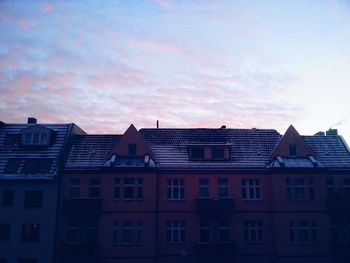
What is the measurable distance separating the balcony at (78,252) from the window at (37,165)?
26.0 feet

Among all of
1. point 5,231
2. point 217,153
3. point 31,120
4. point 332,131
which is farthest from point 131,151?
point 332,131

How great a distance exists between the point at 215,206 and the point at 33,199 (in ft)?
58.4

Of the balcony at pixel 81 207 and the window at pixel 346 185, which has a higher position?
the window at pixel 346 185

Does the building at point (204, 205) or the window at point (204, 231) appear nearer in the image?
the building at point (204, 205)

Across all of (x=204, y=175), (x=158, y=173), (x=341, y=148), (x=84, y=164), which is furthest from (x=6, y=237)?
(x=341, y=148)

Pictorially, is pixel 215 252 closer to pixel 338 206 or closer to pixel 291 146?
pixel 338 206

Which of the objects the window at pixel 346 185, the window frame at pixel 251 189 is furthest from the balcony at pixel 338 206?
the window frame at pixel 251 189

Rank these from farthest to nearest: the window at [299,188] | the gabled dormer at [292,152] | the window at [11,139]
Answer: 1. the window at [11,139]
2. the gabled dormer at [292,152]
3. the window at [299,188]

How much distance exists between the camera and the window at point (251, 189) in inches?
1486

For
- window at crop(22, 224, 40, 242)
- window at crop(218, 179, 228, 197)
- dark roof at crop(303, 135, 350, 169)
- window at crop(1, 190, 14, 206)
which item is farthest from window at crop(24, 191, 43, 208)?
dark roof at crop(303, 135, 350, 169)

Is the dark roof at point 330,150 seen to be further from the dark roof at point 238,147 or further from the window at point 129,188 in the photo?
the window at point 129,188

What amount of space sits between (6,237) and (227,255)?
21145 millimetres

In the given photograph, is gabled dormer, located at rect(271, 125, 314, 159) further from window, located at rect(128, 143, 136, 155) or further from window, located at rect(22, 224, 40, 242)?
window, located at rect(22, 224, 40, 242)

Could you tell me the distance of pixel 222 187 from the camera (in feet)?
125
